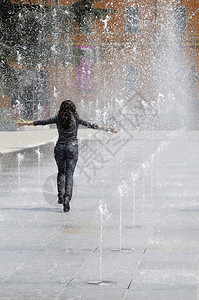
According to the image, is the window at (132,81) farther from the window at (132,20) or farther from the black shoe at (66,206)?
the black shoe at (66,206)

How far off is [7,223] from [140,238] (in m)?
1.86

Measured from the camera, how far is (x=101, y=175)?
14.8 meters

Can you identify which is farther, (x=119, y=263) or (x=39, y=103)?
(x=39, y=103)

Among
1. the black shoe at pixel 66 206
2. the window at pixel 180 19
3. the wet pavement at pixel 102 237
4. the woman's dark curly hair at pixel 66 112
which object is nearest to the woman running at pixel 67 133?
the woman's dark curly hair at pixel 66 112

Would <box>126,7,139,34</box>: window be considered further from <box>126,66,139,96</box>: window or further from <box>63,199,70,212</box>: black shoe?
<box>63,199,70,212</box>: black shoe

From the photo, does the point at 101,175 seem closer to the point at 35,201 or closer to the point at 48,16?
the point at 35,201

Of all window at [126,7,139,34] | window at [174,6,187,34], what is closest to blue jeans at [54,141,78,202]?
window at [174,6,187,34]

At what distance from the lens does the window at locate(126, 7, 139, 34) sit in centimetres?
5719

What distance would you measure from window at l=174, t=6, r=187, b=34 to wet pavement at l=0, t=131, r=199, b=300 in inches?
1663

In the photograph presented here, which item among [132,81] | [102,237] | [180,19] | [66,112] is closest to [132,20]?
[180,19]

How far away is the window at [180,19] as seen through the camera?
5534 cm

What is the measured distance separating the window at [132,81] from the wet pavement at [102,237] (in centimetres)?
4035

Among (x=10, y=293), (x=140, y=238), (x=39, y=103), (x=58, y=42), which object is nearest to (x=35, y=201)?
(x=140, y=238)

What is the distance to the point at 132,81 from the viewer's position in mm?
55250
